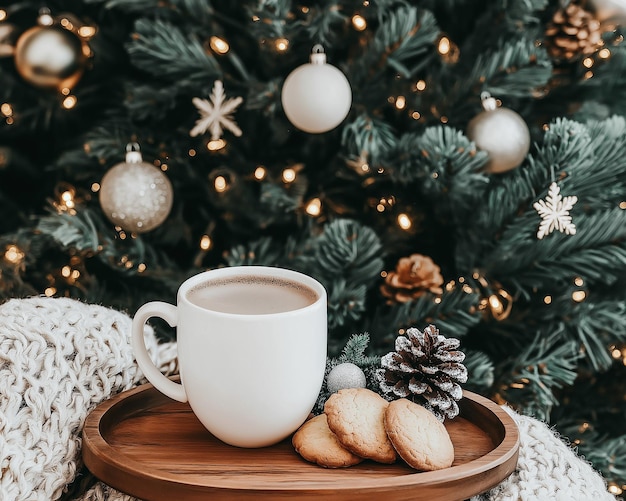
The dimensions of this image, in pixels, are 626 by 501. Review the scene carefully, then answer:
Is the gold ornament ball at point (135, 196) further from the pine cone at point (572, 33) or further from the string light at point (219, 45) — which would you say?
the pine cone at point (572, 33)

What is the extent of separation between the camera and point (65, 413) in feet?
1.82

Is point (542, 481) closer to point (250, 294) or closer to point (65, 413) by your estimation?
point (250, 294)

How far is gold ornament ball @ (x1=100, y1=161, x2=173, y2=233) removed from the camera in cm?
82

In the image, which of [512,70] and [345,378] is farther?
[512,70]

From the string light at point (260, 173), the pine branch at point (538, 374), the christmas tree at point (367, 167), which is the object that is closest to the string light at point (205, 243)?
the christmas tree at point (367, 167)

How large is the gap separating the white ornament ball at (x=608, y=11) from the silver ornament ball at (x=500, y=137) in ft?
0.63

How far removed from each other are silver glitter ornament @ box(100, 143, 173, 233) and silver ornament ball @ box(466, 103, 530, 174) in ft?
1.32

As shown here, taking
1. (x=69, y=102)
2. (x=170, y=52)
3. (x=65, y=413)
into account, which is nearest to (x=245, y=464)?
(x=65, y=413)

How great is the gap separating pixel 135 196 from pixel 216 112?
5.9 inches

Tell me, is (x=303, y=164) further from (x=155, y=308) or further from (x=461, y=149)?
(x=155, y=308)

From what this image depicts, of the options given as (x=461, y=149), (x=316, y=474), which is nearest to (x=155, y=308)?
(x=316, y=474)

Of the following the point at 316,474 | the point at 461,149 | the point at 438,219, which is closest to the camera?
the point at 316,474

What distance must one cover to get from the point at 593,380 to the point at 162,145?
70cm

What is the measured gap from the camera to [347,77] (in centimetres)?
84
